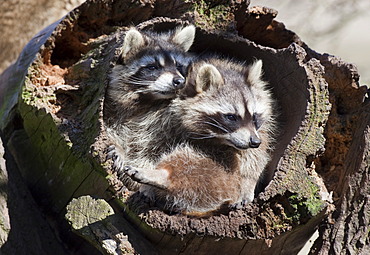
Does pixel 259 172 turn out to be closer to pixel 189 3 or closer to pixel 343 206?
pixel 343 206

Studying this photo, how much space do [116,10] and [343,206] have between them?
1.99 meters

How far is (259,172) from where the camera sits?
3584 millimetres

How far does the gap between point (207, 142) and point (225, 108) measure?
9.7 inches

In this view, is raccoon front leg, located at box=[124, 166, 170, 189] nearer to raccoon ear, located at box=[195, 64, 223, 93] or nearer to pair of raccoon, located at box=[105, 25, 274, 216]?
pair of raccoon, located at box=[105, 25, 274, 216]

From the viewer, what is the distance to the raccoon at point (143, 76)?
3.87 meters

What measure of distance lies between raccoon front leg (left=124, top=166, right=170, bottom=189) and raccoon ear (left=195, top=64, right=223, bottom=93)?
790 mm

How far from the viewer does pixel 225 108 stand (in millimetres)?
3746

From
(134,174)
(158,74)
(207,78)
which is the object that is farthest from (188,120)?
(134,174)

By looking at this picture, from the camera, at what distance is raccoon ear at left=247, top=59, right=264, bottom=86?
3.80 meters

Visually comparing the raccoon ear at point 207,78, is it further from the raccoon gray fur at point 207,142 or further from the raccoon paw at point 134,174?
the raccoon paw at point 134,174

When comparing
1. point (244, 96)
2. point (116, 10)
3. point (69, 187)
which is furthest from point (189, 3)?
point (69, 187)

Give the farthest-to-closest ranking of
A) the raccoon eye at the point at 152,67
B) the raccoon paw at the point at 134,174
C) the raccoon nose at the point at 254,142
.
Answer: the raccoon eye at the point at 152,67 → the raccoon nose at the point at 254,142 → the raccoon paw at the point at 134,174

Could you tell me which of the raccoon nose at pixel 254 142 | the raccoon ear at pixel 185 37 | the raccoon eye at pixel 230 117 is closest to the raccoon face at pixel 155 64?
the raccoon ear at pixel 185 37

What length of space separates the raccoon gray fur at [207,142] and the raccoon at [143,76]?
0.35 feet
